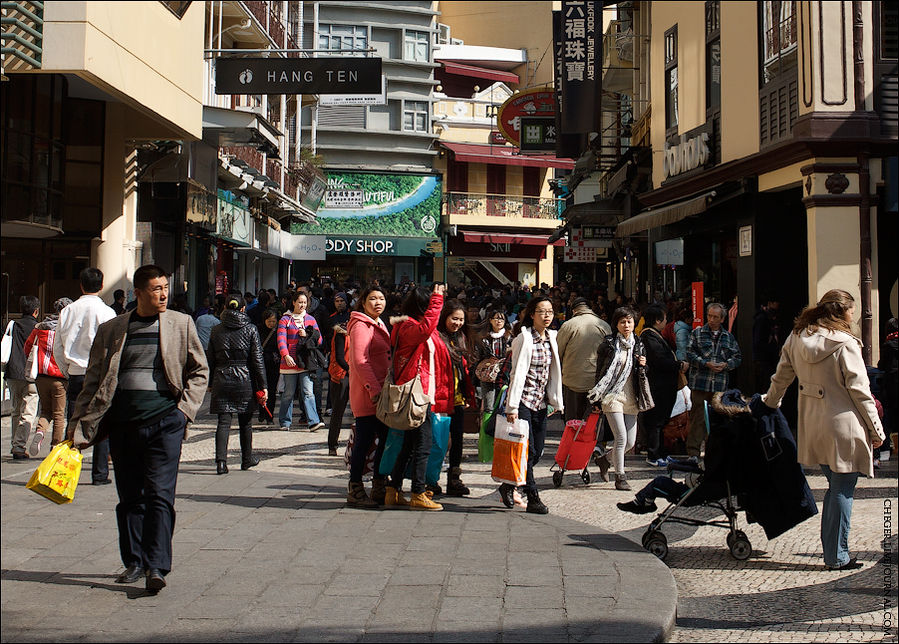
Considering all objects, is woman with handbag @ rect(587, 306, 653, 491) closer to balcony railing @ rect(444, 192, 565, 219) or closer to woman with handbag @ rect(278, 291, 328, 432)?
woman with handbag @ rect(278, 291, 328, 432)

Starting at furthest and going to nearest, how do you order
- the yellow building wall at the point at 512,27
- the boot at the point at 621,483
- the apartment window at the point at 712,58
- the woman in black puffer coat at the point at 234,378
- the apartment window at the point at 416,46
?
the apartment window at the point at 416,46 < the yellow building wall at the point at 512,27 < the apartment window at the point at 712,58 < the woman in black puffer coat at the point at 234,378 < the boot at the point at 621,483

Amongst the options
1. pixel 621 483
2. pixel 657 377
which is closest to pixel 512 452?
pixel 621 483

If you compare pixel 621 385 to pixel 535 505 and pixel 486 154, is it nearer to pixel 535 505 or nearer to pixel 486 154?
pixel 535 505

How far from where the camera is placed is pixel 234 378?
981 cm

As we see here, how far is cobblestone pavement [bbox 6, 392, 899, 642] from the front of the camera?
5.30 metres

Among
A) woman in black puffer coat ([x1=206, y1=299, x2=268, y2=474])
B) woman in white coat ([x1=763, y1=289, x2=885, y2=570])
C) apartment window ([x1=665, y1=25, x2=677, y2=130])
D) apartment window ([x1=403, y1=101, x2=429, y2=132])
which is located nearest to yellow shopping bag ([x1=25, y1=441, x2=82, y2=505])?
woman in white coat ([x1=763, y1=289, x2=885, y2=570])

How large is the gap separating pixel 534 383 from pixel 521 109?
22.8 meters

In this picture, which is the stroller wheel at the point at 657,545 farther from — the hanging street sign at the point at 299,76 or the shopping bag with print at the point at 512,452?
the hanging street sign at the point at 299,76

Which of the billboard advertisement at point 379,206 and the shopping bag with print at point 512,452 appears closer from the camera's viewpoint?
the shopping bag with print at point 512,452

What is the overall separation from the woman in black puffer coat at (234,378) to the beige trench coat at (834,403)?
5.22 meters

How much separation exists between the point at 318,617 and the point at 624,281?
26.2 meters

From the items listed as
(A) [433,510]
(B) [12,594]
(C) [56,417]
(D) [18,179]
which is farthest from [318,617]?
(D) [18,179]

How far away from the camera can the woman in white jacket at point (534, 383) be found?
7996 mm

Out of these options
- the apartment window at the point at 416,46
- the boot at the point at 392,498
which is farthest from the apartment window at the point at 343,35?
the boot at the point at 392,498
